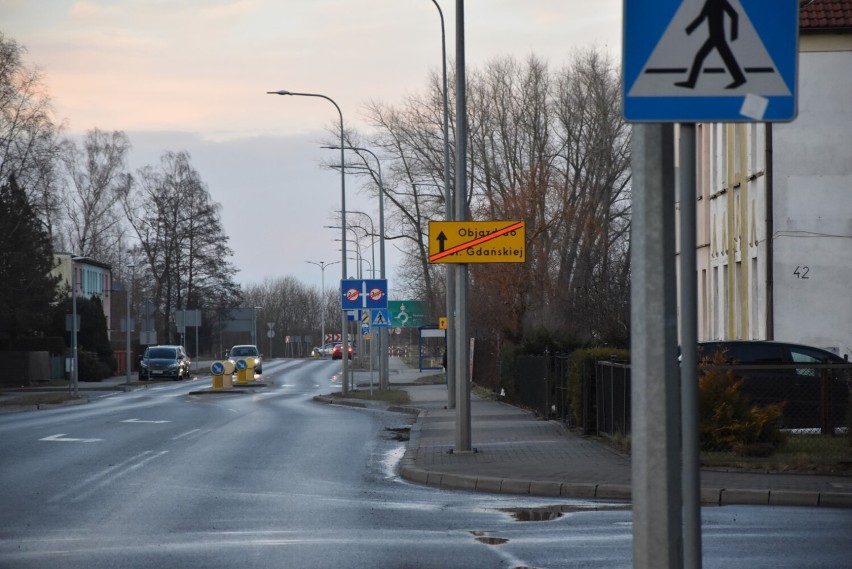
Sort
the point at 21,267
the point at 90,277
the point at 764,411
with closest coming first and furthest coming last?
the point at 764,411, the point at 21,267, the point at 90,277

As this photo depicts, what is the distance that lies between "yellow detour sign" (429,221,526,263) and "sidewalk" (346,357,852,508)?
8.88 ft

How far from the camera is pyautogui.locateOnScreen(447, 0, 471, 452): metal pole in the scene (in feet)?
57.1

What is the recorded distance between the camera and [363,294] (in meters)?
37.4

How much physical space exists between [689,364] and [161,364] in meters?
62.7

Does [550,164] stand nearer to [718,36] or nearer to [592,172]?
[592,172]

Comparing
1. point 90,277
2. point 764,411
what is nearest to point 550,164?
point 764,411

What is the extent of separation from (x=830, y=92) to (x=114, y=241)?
233 ft

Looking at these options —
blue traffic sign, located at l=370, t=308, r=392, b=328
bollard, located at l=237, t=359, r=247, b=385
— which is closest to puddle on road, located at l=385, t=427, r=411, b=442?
blue traffic sign, located at l=370, t=308, r=392, b=328

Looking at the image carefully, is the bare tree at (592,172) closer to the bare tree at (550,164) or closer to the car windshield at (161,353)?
the bare tree at (550,164)

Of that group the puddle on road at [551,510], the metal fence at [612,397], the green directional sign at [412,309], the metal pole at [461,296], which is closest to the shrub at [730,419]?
the metal fence at [612,397]

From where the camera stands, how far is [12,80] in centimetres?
4706

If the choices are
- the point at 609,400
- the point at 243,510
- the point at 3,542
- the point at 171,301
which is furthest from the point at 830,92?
the point at 171,301

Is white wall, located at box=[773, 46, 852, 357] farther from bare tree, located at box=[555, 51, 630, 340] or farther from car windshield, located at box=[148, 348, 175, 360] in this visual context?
car windshield, located at box=[148, 348, 175, 360]

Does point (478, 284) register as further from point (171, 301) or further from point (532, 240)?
point (171, 301)
